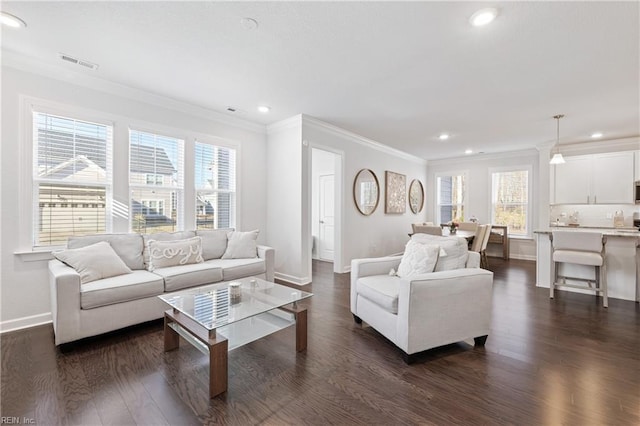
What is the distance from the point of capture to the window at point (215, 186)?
4094 millimetres

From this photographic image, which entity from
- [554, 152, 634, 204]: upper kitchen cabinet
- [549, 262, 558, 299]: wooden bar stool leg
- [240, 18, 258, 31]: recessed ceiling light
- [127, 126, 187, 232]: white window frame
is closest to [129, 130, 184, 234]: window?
[127, 126, 187, 232]: white window frame

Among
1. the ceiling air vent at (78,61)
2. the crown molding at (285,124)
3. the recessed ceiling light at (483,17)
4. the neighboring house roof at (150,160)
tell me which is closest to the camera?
the recessed ceiling light at (483,17)

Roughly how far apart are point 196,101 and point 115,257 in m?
2.20

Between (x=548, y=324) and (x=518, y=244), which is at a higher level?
(x=518, y=244)

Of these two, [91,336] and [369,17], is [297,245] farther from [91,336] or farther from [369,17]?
[369,17]

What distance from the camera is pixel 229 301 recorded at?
2.34 metres

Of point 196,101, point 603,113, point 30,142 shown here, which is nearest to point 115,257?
point 30,142

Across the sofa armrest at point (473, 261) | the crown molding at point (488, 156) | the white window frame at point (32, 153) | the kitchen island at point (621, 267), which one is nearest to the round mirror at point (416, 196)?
the crown molding at point (488, 156)

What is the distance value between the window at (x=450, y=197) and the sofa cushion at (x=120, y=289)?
719 cm

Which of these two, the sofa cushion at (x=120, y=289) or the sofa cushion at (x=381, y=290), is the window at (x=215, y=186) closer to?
the sofa cushion at (x=120, y=289)

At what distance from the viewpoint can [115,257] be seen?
284 cm

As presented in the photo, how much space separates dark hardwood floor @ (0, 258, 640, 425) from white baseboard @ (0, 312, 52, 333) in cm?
11

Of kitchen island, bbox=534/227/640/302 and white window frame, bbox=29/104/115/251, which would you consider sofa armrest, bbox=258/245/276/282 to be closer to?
white window frame, bbox=29/104/115/251

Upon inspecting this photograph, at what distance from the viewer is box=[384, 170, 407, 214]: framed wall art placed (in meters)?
6.21
